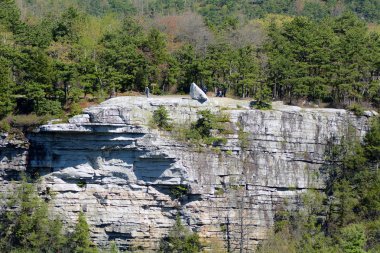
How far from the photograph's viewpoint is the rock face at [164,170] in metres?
24.5

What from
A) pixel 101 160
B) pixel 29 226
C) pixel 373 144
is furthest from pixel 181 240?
pixel 373 144

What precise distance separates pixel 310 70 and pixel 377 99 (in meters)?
2.80

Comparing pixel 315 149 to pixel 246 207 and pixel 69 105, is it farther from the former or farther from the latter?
pixel 69 105

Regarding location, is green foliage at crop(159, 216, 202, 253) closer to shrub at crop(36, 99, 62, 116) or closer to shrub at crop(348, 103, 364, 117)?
shrub at crop(36, 99, 62, 116)

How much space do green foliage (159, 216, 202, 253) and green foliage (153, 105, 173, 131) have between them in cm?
305

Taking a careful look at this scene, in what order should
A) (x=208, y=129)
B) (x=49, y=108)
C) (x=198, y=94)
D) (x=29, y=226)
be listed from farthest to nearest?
(x=198, y=94) → (x=208, y=129) → (x=49, y=108) → (x=29, y=226)

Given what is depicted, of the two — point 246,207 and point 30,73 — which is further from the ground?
point 30,73

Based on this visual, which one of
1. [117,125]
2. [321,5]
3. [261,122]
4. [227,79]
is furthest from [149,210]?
[321,5]

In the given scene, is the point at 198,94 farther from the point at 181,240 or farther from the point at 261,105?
the point at 181,240

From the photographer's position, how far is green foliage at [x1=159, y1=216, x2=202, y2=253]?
80.1ft

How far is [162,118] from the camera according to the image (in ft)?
81.4

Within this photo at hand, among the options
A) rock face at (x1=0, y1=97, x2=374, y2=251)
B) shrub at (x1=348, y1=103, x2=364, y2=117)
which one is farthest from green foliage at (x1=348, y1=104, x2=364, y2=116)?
rock face at (x1=0, y1=97, x2=374, y2=251)

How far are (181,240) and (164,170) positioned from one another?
236cm

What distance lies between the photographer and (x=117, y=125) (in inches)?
950
